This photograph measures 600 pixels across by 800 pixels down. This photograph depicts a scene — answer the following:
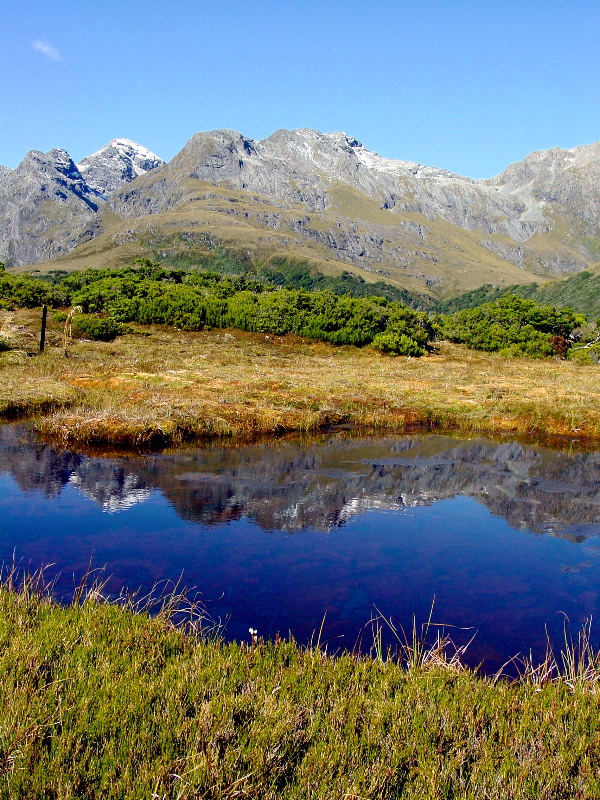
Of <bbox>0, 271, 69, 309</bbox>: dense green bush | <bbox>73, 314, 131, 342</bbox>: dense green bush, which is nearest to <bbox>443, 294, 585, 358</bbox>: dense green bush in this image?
<bbox>73, 314, 131, 342</bbox>: dense green bush

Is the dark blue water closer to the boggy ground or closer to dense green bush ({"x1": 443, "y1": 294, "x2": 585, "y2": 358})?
the boggy ground

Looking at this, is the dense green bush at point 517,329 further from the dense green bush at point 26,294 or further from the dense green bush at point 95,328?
the dense green bush at point 26,294

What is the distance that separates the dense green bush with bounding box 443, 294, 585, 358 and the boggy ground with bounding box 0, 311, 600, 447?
11834 millimetres

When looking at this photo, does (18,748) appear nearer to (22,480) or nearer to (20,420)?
(22,480)

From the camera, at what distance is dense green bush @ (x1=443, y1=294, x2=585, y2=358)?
204ft

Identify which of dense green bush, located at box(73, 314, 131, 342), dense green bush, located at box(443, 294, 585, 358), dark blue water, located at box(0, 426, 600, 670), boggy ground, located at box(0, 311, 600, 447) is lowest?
dark blue water, located at box(0, 426, 600, 670)

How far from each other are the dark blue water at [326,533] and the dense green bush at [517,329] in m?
43.9

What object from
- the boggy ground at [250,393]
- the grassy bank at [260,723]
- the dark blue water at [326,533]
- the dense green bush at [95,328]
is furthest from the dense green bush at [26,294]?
the grassy bank at [260,723]

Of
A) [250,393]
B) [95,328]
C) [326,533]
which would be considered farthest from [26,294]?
[326,533]

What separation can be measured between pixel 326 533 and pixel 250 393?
16.0 m

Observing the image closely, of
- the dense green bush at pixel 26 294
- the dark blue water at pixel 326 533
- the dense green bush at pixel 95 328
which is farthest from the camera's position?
the dense green bush at pixel 26 294

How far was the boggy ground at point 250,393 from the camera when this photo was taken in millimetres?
22625

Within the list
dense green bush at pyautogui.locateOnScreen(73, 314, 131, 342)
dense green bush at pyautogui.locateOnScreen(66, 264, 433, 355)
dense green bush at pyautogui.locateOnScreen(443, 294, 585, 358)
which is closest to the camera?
A: dense green bush at pyautogui.locateOnScreen(73, 314, 131, 342)

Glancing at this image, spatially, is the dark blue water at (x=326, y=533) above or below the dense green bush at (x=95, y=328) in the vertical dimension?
below
